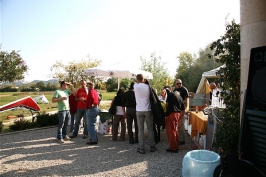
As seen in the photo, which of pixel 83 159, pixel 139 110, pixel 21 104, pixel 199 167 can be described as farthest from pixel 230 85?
pixel 21 104

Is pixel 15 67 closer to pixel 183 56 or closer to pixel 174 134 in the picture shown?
pixel 174 134

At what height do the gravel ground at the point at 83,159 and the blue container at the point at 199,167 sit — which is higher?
the blue container at the point at 199,167

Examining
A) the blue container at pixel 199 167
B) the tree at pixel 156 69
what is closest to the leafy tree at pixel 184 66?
the tree at pixel 156 69

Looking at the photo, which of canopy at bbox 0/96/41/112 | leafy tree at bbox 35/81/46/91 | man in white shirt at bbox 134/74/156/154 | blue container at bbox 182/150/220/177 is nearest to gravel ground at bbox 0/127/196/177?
man in white shirt at bbox 134/74/156/154

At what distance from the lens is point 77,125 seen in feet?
21.2

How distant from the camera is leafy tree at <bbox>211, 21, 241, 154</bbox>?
3167 mm

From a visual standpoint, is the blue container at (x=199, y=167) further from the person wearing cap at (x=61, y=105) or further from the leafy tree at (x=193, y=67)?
the leafy tree at (x=193, y=67)

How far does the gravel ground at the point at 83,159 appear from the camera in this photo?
3822 mm

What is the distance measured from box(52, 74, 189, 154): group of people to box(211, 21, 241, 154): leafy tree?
146cm

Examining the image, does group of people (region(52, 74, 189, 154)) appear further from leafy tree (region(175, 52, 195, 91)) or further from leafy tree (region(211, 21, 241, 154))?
leafy tree (region(175, 52, 195, 91))

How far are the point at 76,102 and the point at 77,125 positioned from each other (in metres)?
0.78

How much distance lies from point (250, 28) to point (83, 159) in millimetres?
4039

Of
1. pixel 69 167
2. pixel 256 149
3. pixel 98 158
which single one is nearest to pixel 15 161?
pixel 69 167

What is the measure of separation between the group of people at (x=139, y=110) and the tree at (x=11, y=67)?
5.29 metres
